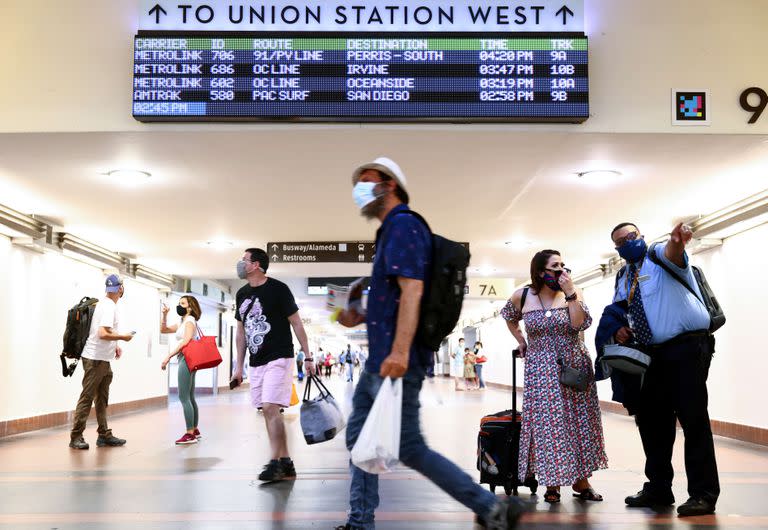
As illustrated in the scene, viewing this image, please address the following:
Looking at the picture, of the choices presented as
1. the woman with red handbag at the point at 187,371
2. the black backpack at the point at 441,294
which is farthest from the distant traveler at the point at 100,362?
the black backpack at the point at 441,294

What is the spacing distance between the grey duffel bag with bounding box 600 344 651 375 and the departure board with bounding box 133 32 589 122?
2.17 m

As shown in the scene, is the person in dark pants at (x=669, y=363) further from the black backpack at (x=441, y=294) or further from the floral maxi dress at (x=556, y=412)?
the black backpack at (x=441, y=294)

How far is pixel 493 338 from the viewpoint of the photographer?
94.0 feet

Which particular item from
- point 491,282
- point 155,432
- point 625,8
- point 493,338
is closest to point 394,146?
point 625,8

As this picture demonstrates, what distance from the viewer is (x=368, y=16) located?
20.9 ft

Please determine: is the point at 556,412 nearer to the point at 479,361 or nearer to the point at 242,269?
the point at 242,269

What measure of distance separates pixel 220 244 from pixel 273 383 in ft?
26.6

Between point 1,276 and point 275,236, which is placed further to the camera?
point 275,236

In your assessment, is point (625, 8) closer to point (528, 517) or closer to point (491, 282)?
point (528, 517)

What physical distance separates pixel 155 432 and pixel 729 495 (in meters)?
7.44

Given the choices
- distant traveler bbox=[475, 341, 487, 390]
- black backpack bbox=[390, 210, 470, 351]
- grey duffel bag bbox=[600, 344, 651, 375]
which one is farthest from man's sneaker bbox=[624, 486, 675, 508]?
distant traveler bbox=[475, 341, 487, 390]

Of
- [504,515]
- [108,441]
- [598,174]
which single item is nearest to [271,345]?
[504,515]

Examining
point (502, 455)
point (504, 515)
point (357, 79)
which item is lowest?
point (502, 455)

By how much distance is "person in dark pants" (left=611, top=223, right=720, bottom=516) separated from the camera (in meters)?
4.66
